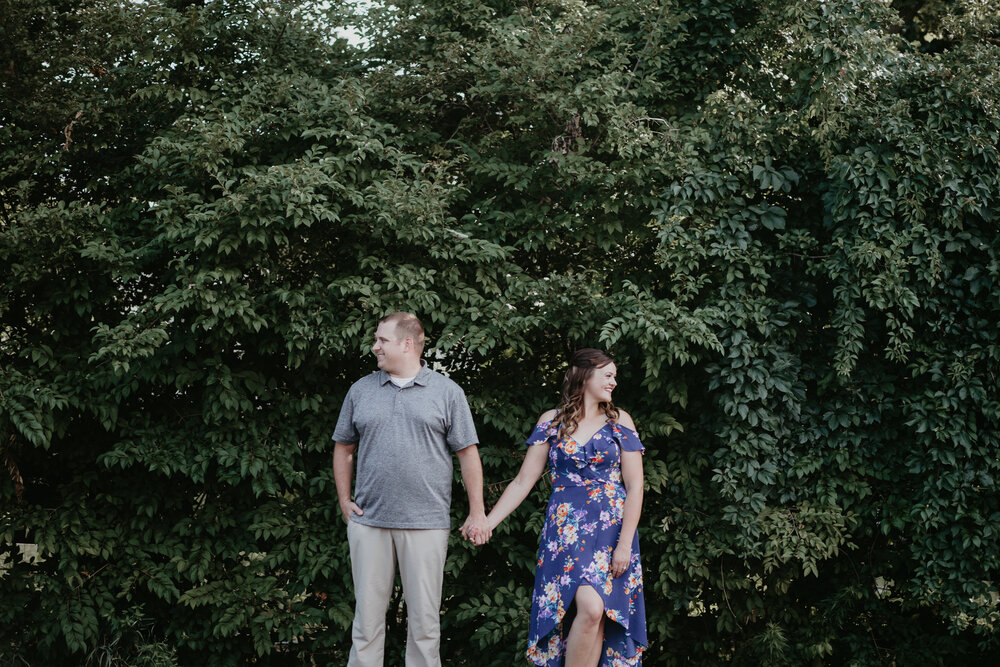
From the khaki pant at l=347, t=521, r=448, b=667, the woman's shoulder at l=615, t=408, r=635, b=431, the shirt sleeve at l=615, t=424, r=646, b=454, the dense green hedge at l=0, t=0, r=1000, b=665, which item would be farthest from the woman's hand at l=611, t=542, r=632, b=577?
the dense green hedge at l=0, t=0, r=1000, b=665

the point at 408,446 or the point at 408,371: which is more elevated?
the point at 408,371

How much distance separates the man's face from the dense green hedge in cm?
103

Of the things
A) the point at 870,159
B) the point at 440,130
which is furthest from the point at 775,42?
the point at 440,130

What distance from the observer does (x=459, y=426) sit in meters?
3.90

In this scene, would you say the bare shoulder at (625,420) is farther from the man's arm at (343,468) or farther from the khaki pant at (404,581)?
the man's arm at (343,468)

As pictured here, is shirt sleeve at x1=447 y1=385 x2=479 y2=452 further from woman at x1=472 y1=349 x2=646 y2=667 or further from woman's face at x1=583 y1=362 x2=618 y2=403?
woman's face at x1=583 y1=362 x2=618 y2=403

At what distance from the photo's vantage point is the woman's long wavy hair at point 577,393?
12.7 ft

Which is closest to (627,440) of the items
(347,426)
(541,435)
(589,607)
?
(541,435)

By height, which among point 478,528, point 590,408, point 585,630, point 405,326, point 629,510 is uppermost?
point 405,326

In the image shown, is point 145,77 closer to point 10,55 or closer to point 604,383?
point 10,55

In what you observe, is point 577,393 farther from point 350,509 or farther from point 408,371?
point 350,509

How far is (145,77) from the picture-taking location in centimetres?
555

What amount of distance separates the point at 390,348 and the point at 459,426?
484 mm

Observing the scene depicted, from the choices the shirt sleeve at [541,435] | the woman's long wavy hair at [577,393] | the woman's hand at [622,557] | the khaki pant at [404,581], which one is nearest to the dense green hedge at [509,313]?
the woman's long wavy hair at [577,393]
